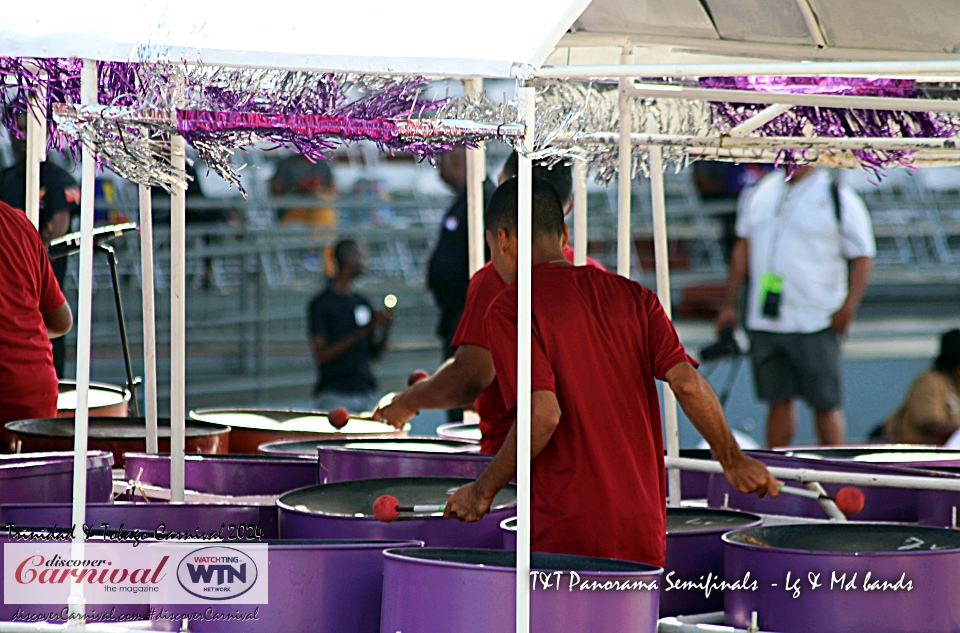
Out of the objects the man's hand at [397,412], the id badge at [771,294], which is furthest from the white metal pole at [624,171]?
the id badge at [771,294]

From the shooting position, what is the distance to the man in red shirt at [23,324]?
3053mm

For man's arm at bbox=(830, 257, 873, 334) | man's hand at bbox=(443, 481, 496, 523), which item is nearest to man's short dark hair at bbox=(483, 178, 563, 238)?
man's hand at bbox=(443, 481, 496, 523)

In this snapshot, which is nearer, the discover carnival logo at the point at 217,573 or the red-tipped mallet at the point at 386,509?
the discover carnival logo at the point at 217,573

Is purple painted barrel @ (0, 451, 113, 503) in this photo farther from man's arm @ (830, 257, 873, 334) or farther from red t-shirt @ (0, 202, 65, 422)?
man's arm @ (830, 257, 873, 334)

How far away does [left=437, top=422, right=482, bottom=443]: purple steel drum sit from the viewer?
321cm

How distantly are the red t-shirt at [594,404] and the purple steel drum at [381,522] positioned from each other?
148 mm

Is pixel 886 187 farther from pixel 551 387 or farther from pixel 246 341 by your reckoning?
pixel 551 387

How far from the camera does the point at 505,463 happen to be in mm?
1992

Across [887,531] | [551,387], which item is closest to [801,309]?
[887,531]

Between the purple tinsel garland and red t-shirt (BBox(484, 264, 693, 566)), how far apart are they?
0.99 metres

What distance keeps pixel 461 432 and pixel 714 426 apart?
145 centimetres

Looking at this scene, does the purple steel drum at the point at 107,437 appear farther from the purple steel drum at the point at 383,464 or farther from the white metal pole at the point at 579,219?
the white metal pole at the point at 579,219

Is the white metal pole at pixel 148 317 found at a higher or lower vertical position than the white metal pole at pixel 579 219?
lower

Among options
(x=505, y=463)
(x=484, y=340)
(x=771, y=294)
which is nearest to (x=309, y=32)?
(x=505, y=463)
